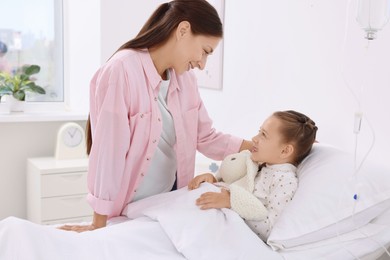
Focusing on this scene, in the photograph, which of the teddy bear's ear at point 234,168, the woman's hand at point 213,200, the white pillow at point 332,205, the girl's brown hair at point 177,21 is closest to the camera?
the white pillow at point 332,205

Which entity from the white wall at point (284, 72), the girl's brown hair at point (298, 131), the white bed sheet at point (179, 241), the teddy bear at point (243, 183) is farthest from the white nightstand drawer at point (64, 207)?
the girl's brown hair at point (298, 131)

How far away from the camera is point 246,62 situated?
2.27 metres

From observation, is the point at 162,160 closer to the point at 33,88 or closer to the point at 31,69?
the point at 33,88

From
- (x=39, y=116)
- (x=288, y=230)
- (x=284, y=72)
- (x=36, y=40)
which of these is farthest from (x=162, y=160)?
(x=36, y=40)

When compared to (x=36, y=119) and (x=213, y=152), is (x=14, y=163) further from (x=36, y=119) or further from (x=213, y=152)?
(x=213, y=152)

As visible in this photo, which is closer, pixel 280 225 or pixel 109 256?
pixel 109 256

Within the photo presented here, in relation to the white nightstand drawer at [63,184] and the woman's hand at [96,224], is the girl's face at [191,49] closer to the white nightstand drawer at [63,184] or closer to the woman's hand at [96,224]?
the woman's hand at [96,224]

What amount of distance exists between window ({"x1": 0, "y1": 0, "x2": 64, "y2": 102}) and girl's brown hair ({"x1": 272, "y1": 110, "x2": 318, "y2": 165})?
7.55 feet

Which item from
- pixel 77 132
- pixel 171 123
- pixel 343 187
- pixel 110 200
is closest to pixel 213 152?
pixel 171 123

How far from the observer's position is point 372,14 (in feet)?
4.56

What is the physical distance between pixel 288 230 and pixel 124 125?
590 millimetres

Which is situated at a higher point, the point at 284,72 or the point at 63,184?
the point at 284,72

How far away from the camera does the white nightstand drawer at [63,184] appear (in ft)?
8.93

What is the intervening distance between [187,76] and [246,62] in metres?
0.58
